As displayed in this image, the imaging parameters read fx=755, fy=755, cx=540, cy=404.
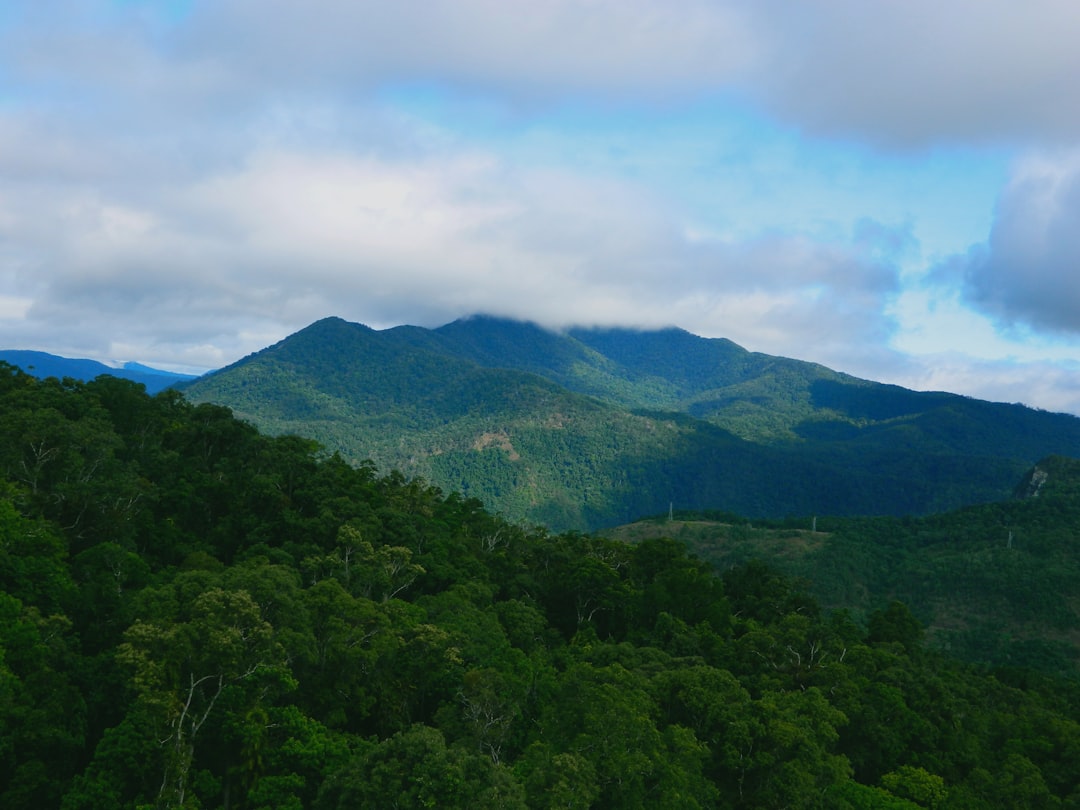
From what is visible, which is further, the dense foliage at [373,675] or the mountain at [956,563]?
the mountain at [956,563]

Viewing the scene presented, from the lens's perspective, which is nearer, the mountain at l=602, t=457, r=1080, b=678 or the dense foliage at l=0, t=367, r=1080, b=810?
the dense foliage at l=0, t=367, r=1080, b=810

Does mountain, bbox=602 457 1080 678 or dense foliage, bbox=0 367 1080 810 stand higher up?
dense foliage, bbox=0 367 1080 810

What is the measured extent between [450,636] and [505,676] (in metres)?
3.24

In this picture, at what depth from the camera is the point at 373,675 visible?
29250 mm

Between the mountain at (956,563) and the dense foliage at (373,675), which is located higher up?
the dense foliage at (373,675)

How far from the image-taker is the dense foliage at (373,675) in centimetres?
2227

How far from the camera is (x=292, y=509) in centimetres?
4484

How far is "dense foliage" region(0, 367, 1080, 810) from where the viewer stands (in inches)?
877

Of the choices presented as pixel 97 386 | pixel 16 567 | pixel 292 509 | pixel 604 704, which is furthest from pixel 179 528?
pixel 604 704

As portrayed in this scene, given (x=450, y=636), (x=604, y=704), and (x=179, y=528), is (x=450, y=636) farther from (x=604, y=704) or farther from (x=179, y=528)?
(x=179, y=528)

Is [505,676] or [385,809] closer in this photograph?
[385,809]

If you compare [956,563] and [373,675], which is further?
[956,563]

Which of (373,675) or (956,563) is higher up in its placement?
Result: (373,675)

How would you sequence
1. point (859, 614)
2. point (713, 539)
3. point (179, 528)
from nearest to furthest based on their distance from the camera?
point (179, 528) < point (859, 614) < point (713, 539)
